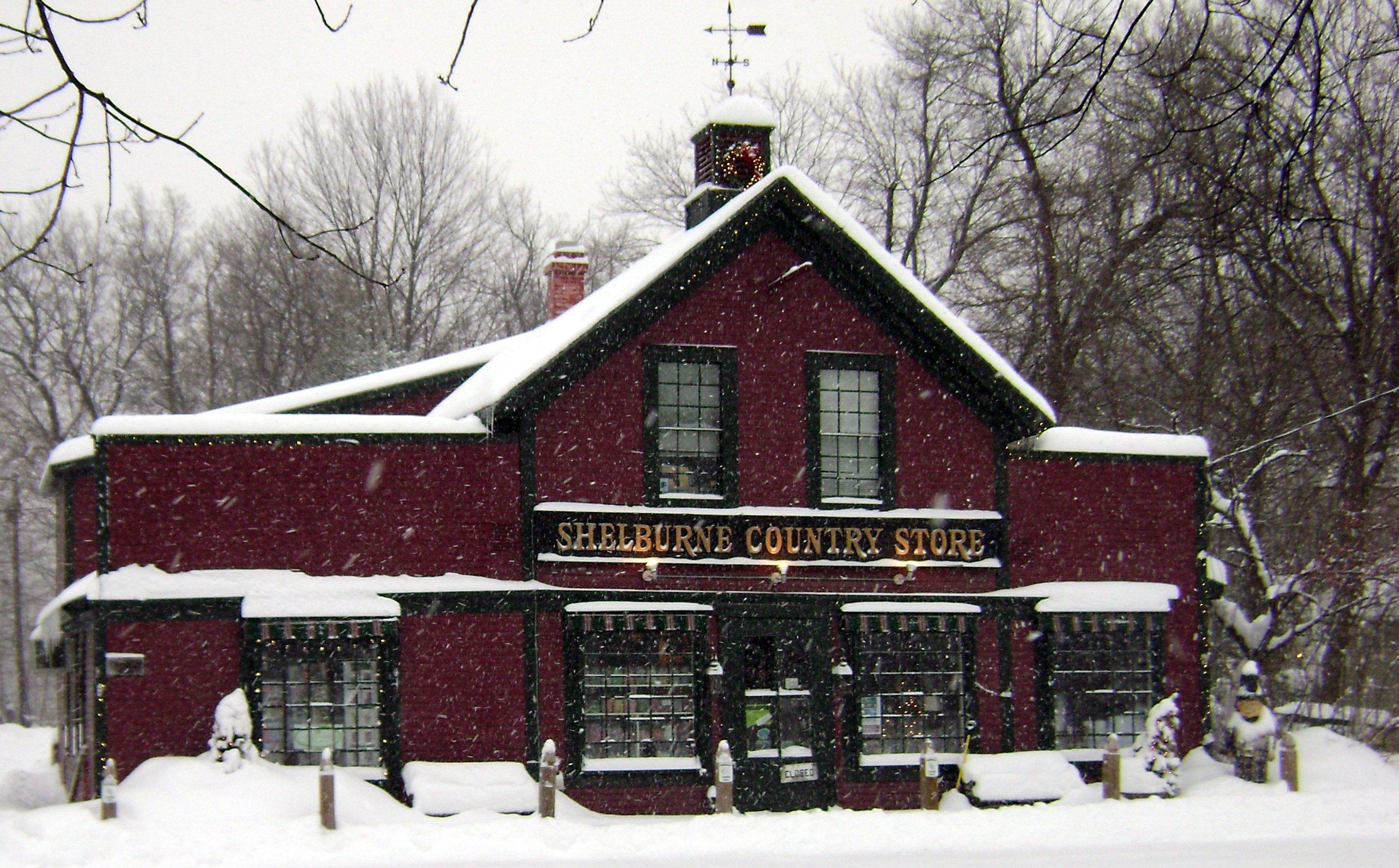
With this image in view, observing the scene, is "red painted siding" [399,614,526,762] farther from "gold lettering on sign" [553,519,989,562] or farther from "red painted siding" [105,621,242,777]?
"red painted siding" [105,621,242,777]

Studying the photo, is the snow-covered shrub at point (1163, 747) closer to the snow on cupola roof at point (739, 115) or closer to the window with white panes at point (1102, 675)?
the window with white panes at point (1102, 675)

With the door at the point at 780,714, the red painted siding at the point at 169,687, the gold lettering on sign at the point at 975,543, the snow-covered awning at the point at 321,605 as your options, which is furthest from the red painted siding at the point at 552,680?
the gold lettering on sign at the point at 975,543

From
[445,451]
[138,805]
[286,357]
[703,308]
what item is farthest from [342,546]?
[286,357]

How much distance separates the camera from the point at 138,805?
554 inches

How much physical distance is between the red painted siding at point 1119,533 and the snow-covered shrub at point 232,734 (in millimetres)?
9656

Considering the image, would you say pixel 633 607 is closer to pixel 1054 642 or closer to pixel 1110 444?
pixel 1054 642

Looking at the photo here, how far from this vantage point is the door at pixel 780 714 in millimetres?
17328

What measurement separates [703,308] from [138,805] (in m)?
8.64

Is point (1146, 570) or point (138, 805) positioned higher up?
point (1146, 570)

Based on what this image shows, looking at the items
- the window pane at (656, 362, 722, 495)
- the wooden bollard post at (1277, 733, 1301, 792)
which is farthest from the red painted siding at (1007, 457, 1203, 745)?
the window pane at (656, 362, 722, 495)

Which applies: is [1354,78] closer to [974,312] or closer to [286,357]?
[974,312]

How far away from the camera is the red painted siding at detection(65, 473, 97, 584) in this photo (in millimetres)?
16750

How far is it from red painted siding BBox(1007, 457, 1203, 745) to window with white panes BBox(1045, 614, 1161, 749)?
1.13ft

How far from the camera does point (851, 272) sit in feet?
60.0
